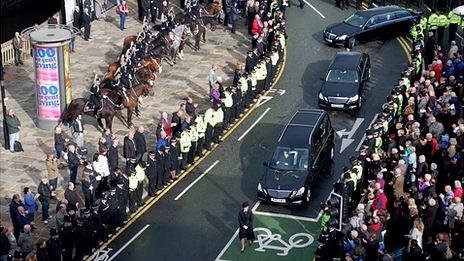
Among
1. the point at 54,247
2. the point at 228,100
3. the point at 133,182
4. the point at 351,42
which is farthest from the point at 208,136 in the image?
the point at 351,42

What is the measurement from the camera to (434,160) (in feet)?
94.0

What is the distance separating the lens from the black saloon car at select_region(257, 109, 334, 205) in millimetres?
29312

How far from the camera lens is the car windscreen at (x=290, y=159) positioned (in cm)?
3005

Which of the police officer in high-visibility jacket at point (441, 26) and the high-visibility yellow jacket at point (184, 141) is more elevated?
the police officer in high-visibility jacket at point (441, 26)

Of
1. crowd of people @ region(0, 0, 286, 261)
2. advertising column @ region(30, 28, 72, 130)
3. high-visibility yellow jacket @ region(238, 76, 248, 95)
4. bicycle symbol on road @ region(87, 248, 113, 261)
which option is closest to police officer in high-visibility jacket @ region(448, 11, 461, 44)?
crowd of people @ region(0, 0, 286, 261)

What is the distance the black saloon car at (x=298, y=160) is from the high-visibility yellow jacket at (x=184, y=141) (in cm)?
295

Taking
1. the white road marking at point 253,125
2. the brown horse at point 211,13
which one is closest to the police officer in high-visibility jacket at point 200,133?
the white road marking at point 253,125

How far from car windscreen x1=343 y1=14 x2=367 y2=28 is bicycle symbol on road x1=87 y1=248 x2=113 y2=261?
742 inches

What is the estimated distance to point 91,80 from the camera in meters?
40.2

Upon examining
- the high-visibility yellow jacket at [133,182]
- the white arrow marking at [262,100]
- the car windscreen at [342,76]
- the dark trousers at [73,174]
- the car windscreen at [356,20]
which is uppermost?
the car windscreen at [356,20]

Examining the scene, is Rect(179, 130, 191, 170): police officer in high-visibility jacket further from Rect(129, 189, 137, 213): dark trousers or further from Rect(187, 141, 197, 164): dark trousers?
Rect(129, 189, 137, 213): dark trousers

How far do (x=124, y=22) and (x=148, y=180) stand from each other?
55.6 ft

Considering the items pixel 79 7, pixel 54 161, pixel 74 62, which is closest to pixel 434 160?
pixel 54 161

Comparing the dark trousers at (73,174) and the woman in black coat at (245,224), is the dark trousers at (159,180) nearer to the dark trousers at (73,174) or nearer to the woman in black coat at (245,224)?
the dark trousers at (73,174)
